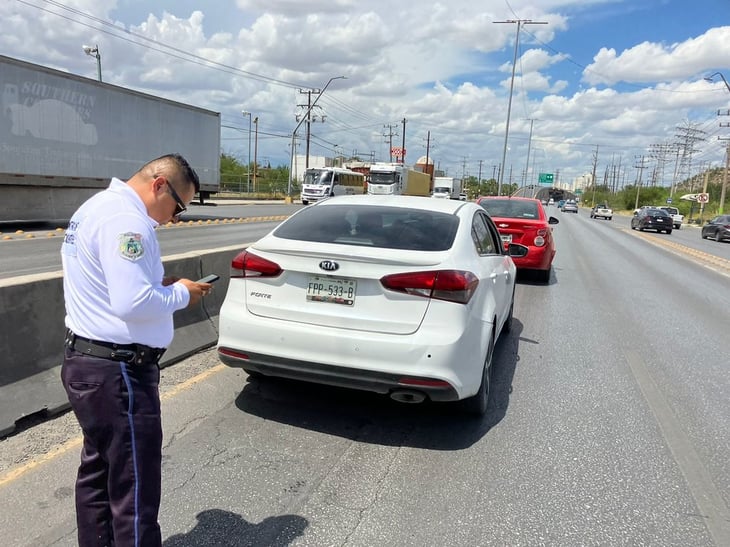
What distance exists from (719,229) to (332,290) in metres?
Result: 34.3

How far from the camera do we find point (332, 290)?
3650mm

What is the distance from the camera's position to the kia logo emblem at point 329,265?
361 cm

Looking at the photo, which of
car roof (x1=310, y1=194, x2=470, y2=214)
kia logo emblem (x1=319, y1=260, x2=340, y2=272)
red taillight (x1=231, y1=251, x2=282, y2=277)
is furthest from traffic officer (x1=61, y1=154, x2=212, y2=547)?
car roof (x1=310, y1=194, x2=470, y2=214)

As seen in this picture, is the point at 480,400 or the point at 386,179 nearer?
the point at 480,400

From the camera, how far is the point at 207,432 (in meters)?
3.71

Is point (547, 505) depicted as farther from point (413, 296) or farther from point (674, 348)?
point (674, 348)

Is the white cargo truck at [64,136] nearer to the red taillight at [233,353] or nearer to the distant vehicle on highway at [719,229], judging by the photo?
the red taillight at [233,353]

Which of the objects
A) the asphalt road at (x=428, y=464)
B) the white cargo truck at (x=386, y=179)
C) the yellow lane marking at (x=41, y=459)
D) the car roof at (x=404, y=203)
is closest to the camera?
the asphalt road at (x=428, y=464)

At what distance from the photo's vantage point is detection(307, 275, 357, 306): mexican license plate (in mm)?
3609

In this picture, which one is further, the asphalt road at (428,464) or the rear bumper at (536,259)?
the rear bumper at (536,259)

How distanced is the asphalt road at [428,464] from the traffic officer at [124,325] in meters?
0.67

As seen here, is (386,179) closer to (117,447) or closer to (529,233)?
(529,233)

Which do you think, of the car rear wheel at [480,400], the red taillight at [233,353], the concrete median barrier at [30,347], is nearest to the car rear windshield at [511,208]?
the car rear wheel at [480,400]

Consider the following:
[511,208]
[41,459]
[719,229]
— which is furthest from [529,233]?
[719,229]
